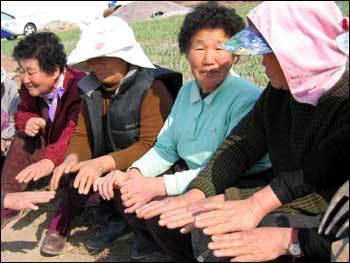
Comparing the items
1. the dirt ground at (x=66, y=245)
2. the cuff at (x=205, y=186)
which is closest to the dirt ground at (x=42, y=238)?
the dirt ground at (x=66, y=245)

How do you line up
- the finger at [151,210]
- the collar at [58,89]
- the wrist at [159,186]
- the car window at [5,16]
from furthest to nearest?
the collar at [58,89], the car window at [5,16], the wrist at [159,186], the finger at [151,210]

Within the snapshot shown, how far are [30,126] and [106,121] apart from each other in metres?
0.73

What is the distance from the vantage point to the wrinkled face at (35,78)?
310cm

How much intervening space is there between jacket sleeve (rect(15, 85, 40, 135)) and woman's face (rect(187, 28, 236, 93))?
1421mm

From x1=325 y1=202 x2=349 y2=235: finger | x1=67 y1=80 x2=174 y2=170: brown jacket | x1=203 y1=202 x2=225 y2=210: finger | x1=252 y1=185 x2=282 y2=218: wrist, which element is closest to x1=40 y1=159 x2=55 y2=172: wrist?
x1=67 y1=80 x2=174 y2=170: brown jacket

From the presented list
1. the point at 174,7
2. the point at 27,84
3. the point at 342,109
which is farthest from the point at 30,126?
the point at 174,7

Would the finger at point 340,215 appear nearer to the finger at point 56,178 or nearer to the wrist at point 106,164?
the wrist at point 106,164

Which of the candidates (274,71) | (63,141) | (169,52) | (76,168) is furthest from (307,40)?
(169,52)

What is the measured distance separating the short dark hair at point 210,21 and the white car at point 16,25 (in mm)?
929

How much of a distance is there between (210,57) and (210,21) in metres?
0.18

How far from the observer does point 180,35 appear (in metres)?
2.44

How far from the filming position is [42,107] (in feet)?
11.0

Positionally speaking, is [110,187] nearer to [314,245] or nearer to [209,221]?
[209,221]

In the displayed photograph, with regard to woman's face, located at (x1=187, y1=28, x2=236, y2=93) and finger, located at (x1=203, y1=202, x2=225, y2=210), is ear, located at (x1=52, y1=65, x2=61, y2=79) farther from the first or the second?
finger, located at (x1=203, y1=202, x2=225, y2=210)
